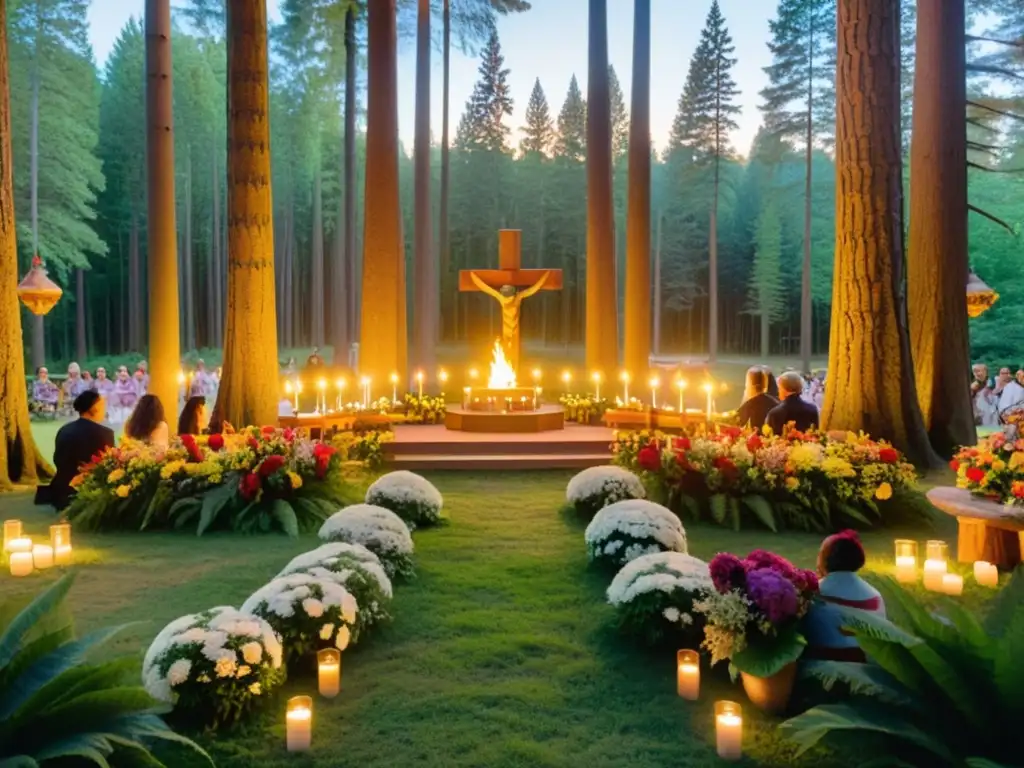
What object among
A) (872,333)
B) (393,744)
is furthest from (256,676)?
(872,333)

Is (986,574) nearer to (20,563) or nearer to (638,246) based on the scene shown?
(20,563)

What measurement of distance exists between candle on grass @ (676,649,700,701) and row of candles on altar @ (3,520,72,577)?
5.49 meters

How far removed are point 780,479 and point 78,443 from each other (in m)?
7.56

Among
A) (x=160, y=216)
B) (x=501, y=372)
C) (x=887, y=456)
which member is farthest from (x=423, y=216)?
(x=887, y=456)

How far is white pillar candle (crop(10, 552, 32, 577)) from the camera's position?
23.2 feet

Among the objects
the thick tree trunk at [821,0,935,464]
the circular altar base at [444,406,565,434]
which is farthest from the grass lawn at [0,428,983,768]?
the circular altar base at [444,406,565,434]

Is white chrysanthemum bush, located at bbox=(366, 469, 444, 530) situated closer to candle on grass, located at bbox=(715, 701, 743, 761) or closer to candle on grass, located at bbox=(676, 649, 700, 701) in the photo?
candle on grass, located at bbox=(676, 649, 700, 701)

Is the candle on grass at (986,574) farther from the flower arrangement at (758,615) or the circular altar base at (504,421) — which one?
the circular altar base at (504,421)

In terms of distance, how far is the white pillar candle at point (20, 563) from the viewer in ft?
23.2

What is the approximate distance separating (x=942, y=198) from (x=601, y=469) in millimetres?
7644

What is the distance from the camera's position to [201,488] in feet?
30.1

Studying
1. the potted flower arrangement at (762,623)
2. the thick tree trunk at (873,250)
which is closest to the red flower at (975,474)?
the potted flower arrangement at (762,623)

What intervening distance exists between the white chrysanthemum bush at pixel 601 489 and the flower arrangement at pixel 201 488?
2647mm

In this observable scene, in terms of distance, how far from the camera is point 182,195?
37.5 metres
